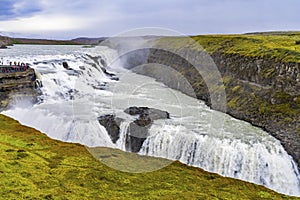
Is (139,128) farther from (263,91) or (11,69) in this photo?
(11,69)

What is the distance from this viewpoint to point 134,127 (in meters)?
32.6

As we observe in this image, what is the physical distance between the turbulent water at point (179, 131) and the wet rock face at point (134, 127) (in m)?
0.50

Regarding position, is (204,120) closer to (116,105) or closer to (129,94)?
(116,105)

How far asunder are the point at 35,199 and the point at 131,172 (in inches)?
248

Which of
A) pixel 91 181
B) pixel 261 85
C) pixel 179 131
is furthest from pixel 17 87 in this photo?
pixel 261 85

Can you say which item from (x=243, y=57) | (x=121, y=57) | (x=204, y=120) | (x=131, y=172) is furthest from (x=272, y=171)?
(x=121, y=57)

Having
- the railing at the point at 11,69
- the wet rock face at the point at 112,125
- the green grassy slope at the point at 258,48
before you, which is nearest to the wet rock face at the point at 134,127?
the wet rock face at the point at 112,125

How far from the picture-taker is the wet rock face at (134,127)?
31.8 meters

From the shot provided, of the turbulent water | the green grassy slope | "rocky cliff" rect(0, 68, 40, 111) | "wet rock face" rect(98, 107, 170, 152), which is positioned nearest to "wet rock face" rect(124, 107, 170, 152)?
"wet rock face" rect(98, 107, 170, 152)

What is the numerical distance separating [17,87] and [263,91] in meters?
32.6

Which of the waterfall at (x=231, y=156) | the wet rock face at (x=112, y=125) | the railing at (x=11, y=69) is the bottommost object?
the waterfall at (x=231, y=156)

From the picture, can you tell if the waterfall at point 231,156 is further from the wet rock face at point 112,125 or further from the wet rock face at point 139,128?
the wet rock face at point 112,125

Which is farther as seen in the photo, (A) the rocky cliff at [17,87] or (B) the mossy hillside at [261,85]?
(A) the rocky cliff at [17,87]

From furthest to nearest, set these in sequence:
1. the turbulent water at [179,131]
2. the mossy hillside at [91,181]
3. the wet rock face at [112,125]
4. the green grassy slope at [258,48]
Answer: the green grassy slope at [258,48], the wet rock face at [112,125], the turbulent water at [179,131], the mossy hillside at [91,181]
